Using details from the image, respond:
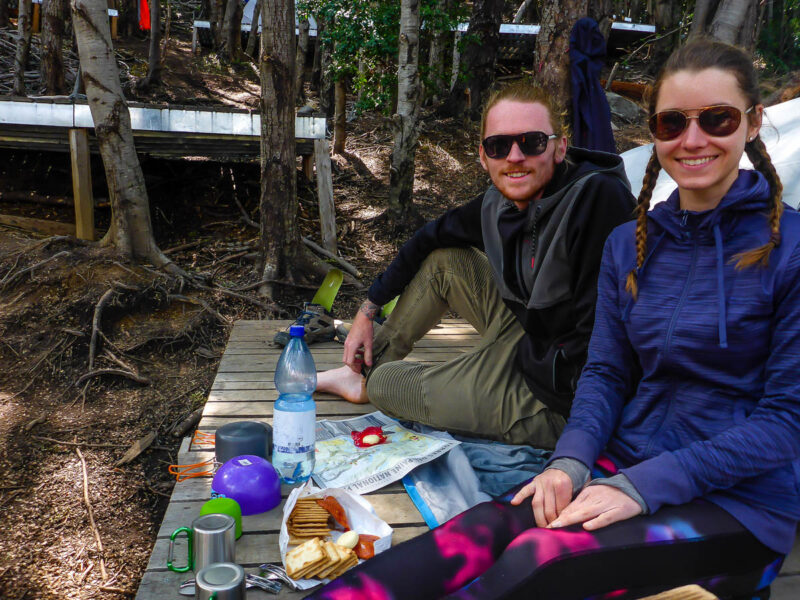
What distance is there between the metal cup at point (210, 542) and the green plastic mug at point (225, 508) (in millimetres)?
84

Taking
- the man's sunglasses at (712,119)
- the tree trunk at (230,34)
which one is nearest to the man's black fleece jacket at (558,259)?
the man's sunglasses at (712,119)

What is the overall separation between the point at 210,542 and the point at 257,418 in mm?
1376

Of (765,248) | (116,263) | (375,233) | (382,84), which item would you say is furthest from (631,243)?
(382,84)

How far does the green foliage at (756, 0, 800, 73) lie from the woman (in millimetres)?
19412

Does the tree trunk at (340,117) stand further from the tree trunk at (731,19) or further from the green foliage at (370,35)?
the tree trunk at (731,19)

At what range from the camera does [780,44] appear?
19.0 meters

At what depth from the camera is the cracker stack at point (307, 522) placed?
2189 millimetres

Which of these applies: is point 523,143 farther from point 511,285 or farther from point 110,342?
point 110,342

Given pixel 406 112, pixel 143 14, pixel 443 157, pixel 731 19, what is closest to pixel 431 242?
pixel 731 19

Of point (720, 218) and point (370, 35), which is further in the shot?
point (370, 35)

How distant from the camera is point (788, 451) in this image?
178 centimetres

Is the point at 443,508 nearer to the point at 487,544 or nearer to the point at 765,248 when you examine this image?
the point at 487,544

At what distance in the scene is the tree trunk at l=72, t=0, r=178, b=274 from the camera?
5.99 meters

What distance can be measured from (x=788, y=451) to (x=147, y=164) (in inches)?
345
